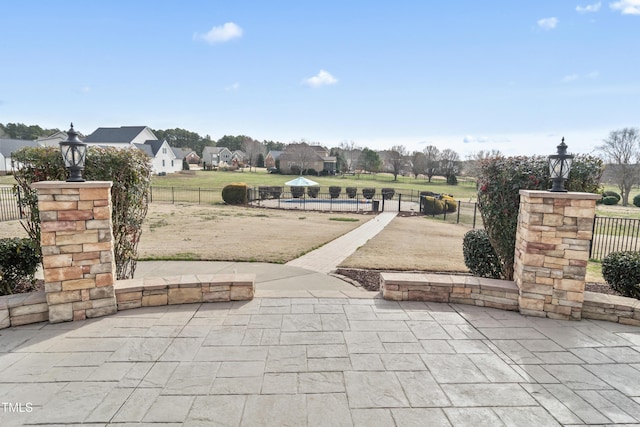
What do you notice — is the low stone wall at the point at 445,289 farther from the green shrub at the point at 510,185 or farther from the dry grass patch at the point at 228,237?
the dry grass patch at the point at 228,237

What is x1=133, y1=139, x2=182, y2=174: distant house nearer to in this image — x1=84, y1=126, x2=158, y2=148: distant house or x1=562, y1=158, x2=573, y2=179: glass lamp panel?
x1=84, y1=126, x2=158, y2=148: distant house

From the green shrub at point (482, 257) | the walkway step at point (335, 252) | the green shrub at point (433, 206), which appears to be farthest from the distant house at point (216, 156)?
the green shrub at point (482, 257)

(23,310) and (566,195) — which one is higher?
(566,195)

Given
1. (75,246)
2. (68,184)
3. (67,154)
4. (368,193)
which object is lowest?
(368,193)

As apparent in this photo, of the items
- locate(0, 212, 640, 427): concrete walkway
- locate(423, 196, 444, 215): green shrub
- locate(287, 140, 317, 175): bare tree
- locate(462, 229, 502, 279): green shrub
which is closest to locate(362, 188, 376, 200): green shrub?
locate(423, 196, 444, 215): green shrub

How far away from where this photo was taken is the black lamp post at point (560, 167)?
3.95m

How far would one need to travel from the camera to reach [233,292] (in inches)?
171

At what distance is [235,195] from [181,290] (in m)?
16.5

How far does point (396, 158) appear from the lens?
55.1 meters

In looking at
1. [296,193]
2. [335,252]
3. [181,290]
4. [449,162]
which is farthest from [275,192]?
[449,162]

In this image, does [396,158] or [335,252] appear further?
[396,158]

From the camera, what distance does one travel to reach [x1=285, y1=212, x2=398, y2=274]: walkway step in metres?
7.14

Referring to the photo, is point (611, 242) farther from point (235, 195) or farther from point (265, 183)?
point (265, 183)

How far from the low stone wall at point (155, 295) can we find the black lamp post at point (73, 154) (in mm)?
1314
